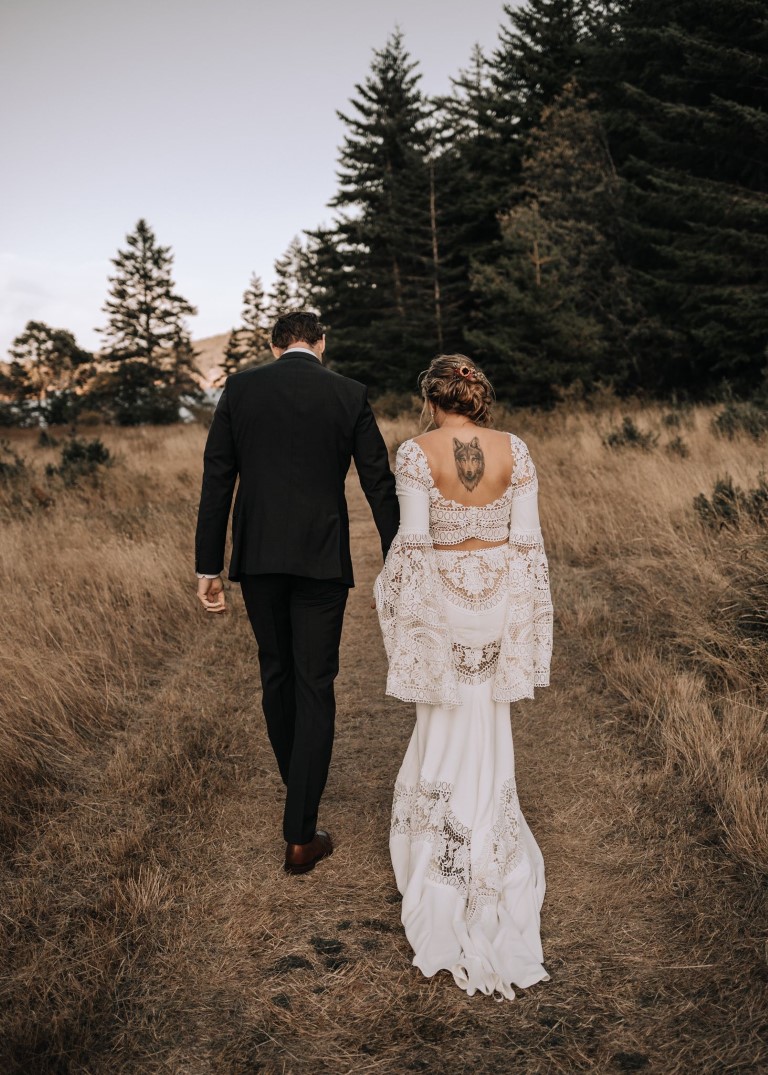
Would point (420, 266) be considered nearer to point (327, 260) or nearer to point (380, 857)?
point (327, 260)

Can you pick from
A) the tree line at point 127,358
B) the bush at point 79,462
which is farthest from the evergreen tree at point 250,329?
the bush at point 79,462

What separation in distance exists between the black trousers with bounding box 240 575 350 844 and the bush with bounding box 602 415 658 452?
336 inches

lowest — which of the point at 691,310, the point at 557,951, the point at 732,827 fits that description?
the point at 557,951

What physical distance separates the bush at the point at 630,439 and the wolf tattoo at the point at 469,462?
8441 millimetres

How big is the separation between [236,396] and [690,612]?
12.5ft

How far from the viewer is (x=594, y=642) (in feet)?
17.2

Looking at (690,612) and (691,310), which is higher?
(691,310)

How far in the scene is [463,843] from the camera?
264cm

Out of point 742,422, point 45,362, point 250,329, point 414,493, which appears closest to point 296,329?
point 414,493

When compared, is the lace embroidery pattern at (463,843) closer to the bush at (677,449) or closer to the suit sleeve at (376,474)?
the suit sleeve at (376,474)

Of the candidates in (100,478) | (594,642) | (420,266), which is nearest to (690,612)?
(594,642)

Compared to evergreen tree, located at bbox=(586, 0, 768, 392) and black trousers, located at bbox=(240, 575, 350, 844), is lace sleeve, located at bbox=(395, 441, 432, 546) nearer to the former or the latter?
black trousers, located at bbox=(240, 575, 350, 844)

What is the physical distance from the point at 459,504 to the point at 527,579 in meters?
0.41

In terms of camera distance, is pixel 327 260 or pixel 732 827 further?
pixel 327 260
